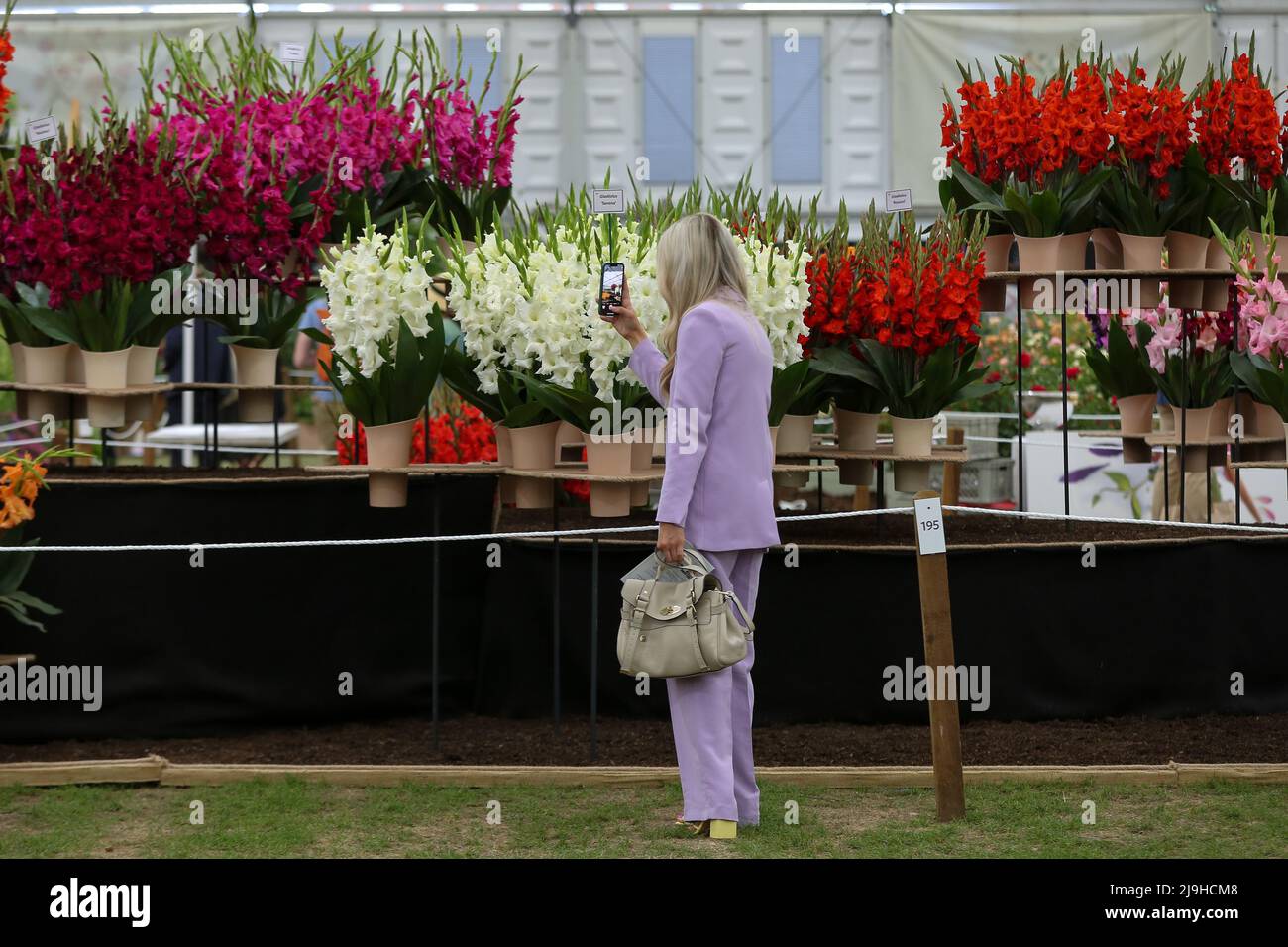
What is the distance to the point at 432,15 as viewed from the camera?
1174cm

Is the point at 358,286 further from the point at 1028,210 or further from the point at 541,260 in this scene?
the point at 1028,210

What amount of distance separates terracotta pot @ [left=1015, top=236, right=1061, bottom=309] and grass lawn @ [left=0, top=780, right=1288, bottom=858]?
5.29ft

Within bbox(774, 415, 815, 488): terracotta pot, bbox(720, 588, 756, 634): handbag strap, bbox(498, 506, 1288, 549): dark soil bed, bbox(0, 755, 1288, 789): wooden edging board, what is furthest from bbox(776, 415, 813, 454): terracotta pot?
bbox(720, 588, 756, 634): handbag strap

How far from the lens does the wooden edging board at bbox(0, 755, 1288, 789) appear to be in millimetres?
4434

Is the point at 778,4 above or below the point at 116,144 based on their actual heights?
above

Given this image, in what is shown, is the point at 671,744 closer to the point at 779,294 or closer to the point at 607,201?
the point at 779,294

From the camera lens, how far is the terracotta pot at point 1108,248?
526cm

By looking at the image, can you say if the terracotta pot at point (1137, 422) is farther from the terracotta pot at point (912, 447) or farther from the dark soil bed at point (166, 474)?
the dark soil bed at point (166, 474)

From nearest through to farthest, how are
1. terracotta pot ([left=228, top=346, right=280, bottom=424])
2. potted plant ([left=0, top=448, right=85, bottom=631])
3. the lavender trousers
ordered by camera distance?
the lavender trousers < potted plant ([left=0, top=448, right=85, bottom=631]) < terracotta pot ([left=228, top=346, right=280, bottom=424])

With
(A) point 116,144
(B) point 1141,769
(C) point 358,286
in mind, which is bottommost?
(B) point 1141,769

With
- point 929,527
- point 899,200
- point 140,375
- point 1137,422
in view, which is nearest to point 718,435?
point 929,527

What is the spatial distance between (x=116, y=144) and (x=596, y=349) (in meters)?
1.74

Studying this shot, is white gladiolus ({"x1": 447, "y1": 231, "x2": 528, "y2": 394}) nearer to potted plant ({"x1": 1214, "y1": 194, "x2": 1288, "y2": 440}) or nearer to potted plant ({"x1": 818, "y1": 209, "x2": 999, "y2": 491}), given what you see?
potted plant ({"x1": 818, "y1": 209, "x2": 999, "y2": 491})

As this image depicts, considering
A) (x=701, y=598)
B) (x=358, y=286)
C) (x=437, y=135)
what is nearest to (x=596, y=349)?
(x=358, y=286)
